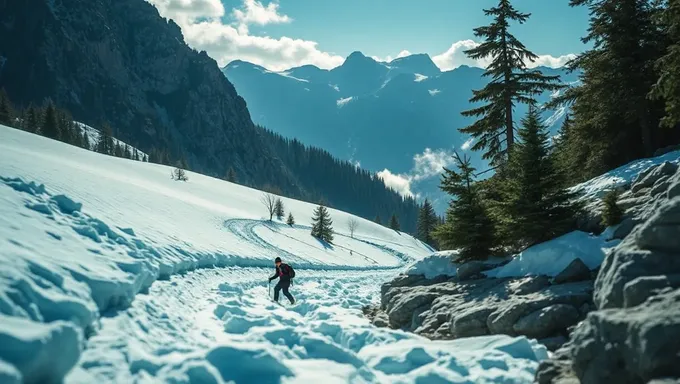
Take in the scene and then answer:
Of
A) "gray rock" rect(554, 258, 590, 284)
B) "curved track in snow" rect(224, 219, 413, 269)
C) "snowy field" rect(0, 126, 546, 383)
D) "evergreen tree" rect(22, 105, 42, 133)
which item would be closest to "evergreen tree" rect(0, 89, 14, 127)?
"evergreen tree" rect(22, 105, 42, 133)

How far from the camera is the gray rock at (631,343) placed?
4.67 m

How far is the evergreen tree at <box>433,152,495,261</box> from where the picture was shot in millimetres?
14258

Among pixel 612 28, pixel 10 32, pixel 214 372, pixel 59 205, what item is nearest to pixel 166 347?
pixel 214 372

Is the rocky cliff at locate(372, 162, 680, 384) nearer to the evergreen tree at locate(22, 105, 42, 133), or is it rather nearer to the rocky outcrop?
the rocky outcrop

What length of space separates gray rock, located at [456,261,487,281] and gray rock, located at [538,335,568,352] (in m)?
4.93

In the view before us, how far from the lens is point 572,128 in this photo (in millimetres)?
21594

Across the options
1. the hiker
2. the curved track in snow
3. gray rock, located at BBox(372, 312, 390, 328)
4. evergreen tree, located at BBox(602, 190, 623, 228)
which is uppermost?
evergreen tree, located at BBox(602, 190, 623, 228)

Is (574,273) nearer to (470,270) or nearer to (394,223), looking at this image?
(470,270)

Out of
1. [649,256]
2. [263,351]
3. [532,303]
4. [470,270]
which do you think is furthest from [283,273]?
[649,256]

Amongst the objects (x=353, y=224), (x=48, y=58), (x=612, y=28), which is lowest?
(x=353, y=224)

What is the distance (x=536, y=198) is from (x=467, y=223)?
2380 mm

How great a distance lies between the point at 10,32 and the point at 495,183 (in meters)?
235

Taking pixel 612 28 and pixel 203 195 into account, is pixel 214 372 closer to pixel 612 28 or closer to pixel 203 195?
pixel 612 28

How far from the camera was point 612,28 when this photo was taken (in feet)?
63.4
